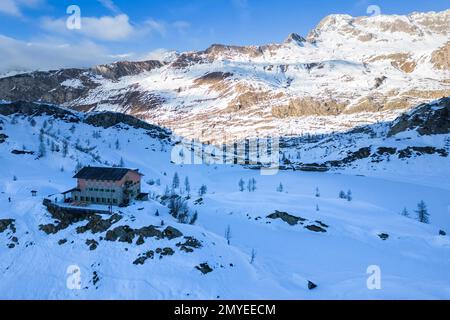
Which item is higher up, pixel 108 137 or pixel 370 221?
pixel 108 137

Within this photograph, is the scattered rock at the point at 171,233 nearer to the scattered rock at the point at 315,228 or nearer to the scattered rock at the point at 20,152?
the scattered rock at the point at 315,228

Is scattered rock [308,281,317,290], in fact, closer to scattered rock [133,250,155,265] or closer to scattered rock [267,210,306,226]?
scattered rock [133,250,155,265]

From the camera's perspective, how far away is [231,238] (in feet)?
168

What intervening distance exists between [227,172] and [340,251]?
99.4 meters

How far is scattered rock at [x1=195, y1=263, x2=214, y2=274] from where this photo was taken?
3606 cm

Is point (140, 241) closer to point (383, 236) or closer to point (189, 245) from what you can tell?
point (189, 245)

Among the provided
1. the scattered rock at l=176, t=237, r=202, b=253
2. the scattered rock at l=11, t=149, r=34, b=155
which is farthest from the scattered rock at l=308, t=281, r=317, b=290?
the scattered rock at l=11, t=149, r=34, b=155

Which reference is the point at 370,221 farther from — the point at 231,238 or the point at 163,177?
the point at 163,177

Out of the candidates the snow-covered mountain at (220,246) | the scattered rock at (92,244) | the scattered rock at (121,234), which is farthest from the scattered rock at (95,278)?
the scattered rock at (121,234)

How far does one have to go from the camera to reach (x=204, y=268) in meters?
36.4

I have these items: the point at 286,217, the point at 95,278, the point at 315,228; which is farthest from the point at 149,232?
the point at 315,228

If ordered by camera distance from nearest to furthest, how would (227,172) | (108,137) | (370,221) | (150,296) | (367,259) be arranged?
(150,296) → (367,259) → (370,221) → (227,172) → (108,137)

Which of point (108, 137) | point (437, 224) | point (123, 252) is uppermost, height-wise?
point (108, 137)

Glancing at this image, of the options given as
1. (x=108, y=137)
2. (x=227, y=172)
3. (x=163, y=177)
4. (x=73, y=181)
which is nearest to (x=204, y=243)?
(x=73, y=181)
